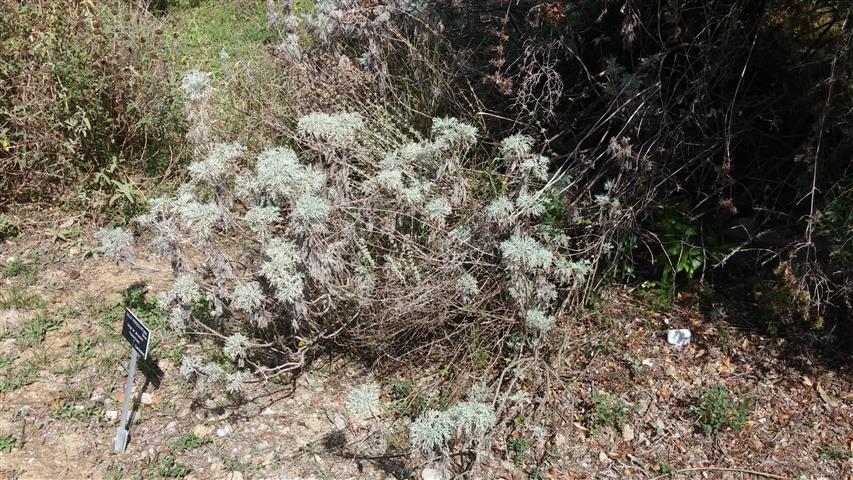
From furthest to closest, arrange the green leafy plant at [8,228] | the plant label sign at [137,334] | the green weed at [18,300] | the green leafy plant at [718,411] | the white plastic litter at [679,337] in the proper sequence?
the green leafy plant at [8,228] → the green weed at [18,300] → the white plastic litter at [679,337] → the green leafy plant at [718,411] → the plant label sign at [137,334]

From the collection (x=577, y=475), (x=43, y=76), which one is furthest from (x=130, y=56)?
(x=577, y=475)

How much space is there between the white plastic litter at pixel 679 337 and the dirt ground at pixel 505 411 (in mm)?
34

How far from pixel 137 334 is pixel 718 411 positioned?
2537mm

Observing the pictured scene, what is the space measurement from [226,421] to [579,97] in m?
2.36

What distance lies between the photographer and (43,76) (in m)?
4.01

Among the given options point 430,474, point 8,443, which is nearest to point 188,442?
point 8,443

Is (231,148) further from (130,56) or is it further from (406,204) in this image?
(130,56)

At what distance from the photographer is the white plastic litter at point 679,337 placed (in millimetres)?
3486

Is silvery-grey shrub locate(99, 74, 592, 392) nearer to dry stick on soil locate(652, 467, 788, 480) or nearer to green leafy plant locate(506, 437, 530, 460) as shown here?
green leafy plant locate(506, 437, 530, 460)

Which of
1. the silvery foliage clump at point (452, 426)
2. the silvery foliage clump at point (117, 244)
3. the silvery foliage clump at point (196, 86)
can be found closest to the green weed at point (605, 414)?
the silvery foliage clump at point (452, 426)

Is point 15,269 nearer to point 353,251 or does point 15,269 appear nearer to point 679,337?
point 353,251

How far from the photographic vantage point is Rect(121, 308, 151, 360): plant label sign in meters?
2.87

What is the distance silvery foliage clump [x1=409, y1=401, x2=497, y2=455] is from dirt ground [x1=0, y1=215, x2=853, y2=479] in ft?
1.16

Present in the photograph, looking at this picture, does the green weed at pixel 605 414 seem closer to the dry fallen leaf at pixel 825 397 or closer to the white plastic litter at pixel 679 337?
the white plastic litter at pixel 679 337
